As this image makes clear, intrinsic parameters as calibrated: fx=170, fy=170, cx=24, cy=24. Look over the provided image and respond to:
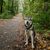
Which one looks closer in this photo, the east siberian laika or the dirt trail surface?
the east siberian laika

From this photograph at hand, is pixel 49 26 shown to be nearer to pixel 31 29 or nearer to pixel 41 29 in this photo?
pixel 41 29

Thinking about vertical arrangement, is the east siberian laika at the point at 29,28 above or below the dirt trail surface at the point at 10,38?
above

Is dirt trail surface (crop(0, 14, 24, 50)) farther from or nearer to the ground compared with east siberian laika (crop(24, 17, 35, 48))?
nearer to the ground

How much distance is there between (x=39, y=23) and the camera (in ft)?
34.5

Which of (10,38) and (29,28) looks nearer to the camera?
(29,28)

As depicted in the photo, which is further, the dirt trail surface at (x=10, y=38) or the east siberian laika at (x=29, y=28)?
the dirt trail surface at (x=10, y=38)

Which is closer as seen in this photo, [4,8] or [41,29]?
[41,29]

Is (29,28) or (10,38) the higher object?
(29,28)

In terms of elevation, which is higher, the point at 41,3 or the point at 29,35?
the point at 41,3

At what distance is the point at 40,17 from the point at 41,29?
39.2 inches

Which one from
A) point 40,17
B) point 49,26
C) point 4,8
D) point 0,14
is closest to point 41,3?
point 40,17

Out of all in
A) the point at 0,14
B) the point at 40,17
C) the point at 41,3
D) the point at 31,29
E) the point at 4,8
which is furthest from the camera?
the point at 4,8

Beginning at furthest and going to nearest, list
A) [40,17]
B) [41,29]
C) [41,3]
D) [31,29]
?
[41,3], [40,17], [41,29], [31,29]

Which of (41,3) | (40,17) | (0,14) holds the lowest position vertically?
(0,14)
